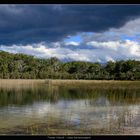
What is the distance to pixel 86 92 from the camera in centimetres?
877

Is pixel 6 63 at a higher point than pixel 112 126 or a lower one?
higher

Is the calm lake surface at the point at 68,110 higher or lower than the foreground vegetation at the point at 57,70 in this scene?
lower

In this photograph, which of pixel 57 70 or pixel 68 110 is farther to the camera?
pixel 57 70

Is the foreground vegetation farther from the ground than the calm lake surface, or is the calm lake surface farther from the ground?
the foreground vegetation

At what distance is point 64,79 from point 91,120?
4.13 ft

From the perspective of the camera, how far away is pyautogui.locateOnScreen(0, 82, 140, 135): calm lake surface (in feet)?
19.3

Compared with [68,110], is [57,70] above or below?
above

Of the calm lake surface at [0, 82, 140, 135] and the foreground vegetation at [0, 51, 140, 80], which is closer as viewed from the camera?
the calm lake surface at [0, 82, 140, 135]

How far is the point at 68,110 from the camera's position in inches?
258

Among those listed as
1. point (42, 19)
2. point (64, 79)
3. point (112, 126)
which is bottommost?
point (112, 126)

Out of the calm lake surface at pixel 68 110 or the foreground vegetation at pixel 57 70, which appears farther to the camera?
the foreground vegetation at pixel 57 70

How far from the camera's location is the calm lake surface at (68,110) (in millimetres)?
5879

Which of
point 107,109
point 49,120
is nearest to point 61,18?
point 49,120
